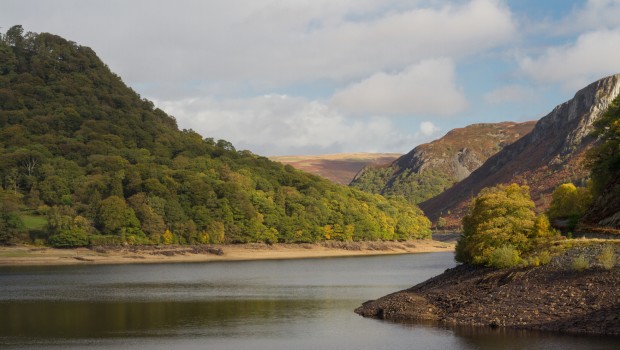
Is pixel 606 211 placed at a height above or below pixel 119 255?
above

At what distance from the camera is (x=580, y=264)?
6159 centimetres

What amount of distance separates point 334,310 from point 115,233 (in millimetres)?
116548

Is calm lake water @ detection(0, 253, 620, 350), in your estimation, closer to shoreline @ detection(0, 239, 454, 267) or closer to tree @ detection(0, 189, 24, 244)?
shoreline @ detection(0, 239, 454, 267)

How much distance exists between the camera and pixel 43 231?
6880 inches

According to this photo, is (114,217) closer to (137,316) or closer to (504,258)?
(137,316)

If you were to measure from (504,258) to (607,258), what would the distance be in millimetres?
10081

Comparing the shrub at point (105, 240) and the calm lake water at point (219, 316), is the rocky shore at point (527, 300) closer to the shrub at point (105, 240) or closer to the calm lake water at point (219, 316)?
the calm lake water at point (219, 316)

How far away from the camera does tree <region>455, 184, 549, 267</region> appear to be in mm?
71000

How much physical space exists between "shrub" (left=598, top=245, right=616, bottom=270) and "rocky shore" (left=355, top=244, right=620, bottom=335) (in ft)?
1.17

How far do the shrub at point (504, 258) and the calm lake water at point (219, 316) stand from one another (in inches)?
429

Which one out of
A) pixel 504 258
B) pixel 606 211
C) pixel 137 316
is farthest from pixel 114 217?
pixel 504 258

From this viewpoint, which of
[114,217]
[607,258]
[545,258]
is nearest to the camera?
[607,258]

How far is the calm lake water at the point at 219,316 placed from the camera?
2217 inches

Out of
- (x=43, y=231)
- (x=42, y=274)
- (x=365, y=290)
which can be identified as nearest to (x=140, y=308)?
(x=365, y=290)
